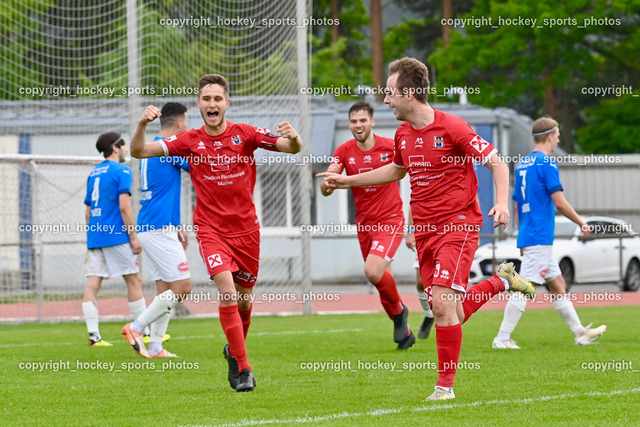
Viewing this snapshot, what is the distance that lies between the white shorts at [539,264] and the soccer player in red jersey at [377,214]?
132 centimetres

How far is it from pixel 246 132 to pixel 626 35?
31069mm

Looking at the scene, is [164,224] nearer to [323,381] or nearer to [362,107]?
[362,107]

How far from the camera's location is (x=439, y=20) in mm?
43812

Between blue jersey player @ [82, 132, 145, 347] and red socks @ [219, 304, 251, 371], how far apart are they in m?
4.24

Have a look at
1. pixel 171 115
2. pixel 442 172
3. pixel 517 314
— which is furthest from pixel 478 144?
pixel 171 115

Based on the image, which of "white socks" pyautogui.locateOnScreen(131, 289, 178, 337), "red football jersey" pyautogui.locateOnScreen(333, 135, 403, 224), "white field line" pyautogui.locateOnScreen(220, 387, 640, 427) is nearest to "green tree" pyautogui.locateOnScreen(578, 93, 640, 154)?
"red football jersey" pyautogui.locateOnScreen(333, 135, 403, 224)

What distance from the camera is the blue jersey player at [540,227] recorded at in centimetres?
1070

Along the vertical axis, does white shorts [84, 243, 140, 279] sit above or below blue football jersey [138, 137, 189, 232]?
below

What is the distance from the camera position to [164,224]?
10625 mm

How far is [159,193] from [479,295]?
4164 millimetres

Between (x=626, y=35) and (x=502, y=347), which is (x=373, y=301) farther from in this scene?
(x=626, y=35)

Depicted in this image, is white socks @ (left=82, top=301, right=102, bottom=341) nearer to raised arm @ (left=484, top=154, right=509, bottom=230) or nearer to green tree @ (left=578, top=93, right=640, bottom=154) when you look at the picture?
raised arm @ (left=484, top=154, right=509, bottom=230)

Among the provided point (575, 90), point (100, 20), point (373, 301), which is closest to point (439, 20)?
point (575, 90)

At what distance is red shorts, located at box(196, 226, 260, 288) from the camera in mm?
7785
